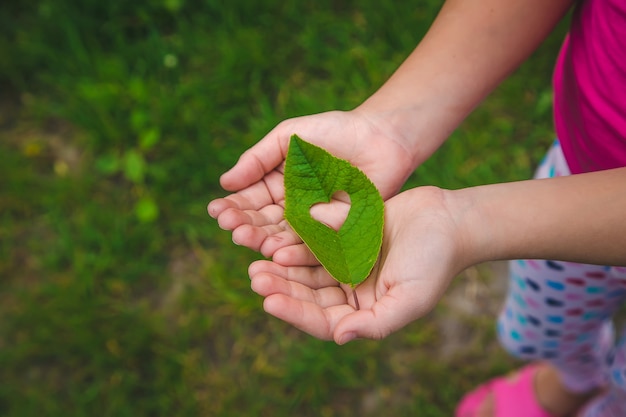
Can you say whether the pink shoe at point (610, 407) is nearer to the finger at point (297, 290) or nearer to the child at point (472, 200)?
the child at point (472, 200)

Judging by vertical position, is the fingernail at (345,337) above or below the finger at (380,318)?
below

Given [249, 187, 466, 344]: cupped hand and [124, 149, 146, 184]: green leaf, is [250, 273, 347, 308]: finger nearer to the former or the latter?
[249, 187, 466, 344]: cupped hand

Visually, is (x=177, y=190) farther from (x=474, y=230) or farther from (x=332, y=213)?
(x=474, y=230)

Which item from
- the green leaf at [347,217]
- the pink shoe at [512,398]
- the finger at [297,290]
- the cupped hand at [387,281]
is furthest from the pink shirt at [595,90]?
the pink shoe at [512,398]

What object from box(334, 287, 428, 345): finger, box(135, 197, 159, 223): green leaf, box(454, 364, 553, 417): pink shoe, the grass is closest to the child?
box(334, 287, 428, 345): finger

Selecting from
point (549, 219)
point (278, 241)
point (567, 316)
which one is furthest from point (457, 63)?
point (567, 316)

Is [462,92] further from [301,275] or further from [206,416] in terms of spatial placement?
[206,416]
